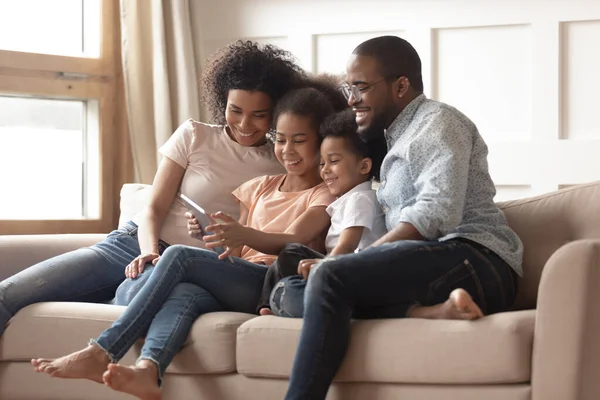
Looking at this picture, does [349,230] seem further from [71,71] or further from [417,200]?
[71,71]

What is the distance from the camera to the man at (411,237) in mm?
2176

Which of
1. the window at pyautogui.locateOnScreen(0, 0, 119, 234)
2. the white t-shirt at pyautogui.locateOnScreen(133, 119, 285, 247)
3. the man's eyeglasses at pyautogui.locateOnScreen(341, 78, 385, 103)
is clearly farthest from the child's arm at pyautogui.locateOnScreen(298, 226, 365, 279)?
the window at pyautogui.locateOnScreen(0, 0, 119, 234)

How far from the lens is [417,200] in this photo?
92.0 inches

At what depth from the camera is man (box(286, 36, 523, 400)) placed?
218 cm

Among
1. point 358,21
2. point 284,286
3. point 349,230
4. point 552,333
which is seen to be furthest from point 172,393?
point 358,21

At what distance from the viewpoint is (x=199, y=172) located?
9.87 ft

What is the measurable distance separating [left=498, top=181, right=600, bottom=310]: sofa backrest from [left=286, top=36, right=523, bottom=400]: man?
0.36 feet

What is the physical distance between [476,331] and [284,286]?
0.55 m

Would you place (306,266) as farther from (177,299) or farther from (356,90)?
→ (356,90)

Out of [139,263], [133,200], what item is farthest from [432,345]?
[133,200]

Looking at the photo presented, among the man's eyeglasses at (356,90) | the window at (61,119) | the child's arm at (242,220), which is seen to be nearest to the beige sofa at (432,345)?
the child's arm at (242,220)

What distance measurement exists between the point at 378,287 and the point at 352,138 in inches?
22.2

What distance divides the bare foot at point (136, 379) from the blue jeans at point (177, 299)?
4 cm

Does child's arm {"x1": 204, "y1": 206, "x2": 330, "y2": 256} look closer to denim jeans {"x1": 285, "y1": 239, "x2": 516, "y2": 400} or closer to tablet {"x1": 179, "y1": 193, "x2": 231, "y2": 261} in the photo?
tablet {"x1": 179, "y1": 193, "x2": 231, "y2": 261}
